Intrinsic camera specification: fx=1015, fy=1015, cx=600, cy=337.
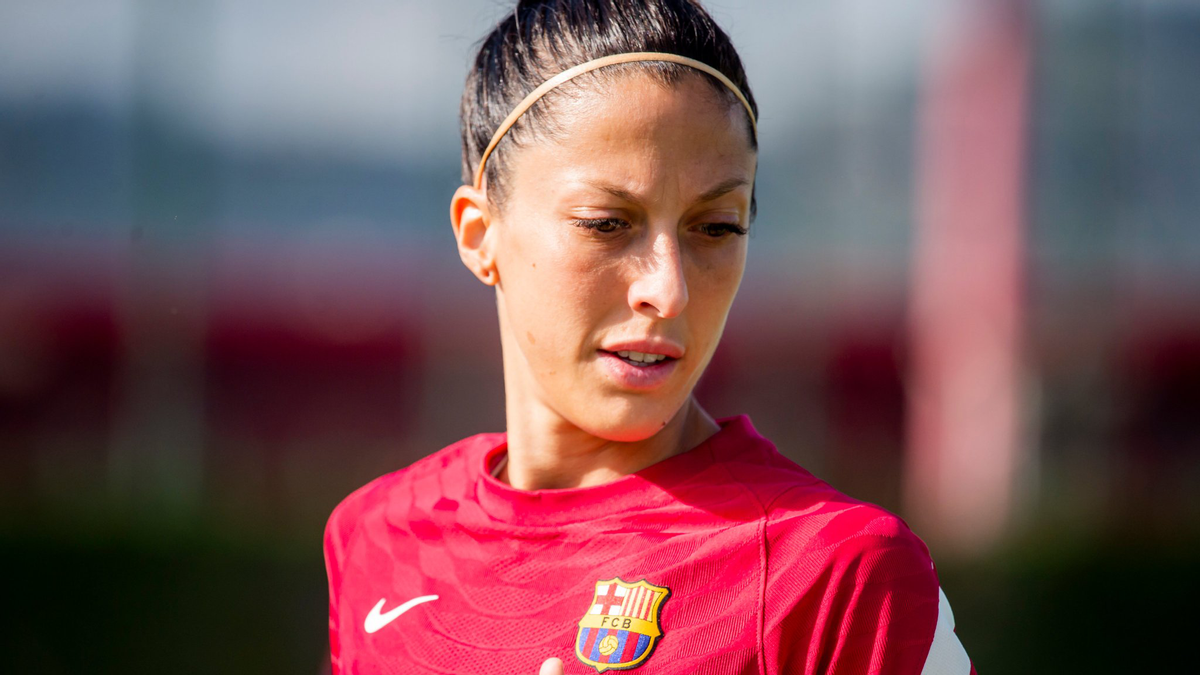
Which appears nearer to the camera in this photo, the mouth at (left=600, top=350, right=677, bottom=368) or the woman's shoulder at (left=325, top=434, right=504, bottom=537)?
the mouth at (left=600, top=350, right=677, bottom=368)

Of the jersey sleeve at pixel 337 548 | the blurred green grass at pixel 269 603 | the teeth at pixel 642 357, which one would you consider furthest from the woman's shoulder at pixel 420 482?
the blurred green grass at pixel 269 603

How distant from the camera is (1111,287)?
6090mm

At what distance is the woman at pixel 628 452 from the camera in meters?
1.42

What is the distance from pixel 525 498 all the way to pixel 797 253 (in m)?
4.79

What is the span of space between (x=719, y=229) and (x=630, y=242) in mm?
163

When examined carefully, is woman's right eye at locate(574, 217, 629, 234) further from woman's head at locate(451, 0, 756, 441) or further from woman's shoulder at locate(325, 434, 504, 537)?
woman's shoulder at locate(325, 434, 504, 537)

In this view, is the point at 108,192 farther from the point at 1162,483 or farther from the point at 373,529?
the point at 1162,483

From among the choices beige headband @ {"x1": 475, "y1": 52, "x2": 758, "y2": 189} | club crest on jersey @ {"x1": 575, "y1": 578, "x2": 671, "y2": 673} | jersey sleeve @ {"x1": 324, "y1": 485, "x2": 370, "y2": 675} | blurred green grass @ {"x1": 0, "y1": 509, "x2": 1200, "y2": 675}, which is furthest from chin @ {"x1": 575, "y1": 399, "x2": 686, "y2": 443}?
blurred green grass @ {"x1": 0, "y1": 509, "x2": 1200, "y2": 675}

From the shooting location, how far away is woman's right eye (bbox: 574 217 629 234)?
159 centimetres

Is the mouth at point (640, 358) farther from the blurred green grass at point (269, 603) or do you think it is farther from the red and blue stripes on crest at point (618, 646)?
the blurred green grass at point (269, 603)

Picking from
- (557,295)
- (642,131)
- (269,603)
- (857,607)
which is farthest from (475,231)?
(269,603)

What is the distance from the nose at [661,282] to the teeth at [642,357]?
0.08 meters

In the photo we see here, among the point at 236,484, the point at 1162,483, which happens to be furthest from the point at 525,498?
the point at 1162,483

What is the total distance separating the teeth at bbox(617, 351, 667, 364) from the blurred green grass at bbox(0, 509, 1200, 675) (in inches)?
154
